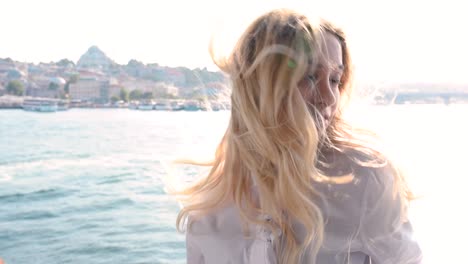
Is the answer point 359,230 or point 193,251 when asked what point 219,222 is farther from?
point 359,230

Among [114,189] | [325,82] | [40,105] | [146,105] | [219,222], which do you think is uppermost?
[325,82]

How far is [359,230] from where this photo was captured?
0.66 metres

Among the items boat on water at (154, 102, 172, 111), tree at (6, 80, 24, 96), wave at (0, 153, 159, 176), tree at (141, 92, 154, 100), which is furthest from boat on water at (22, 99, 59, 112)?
wave at (0, 153, 159, 176)

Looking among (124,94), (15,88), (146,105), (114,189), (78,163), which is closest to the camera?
(114,189)

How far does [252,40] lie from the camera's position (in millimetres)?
738

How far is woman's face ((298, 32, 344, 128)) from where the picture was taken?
2.33 feet

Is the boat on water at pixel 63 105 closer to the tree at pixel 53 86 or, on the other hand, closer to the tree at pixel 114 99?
the tree at pixel 53 86

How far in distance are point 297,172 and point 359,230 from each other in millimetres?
110

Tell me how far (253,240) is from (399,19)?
12.8 ft

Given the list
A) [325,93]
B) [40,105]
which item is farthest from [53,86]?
[325,93]

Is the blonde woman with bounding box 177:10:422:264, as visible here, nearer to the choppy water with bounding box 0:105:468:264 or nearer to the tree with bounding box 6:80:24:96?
the choppy water with bounding box 0:105:468:264

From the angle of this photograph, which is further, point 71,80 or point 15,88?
point 71,80

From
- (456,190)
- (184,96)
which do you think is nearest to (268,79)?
(456,190)

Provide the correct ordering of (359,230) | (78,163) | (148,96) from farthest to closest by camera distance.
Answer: (148,96), (78,163), (359,230)
